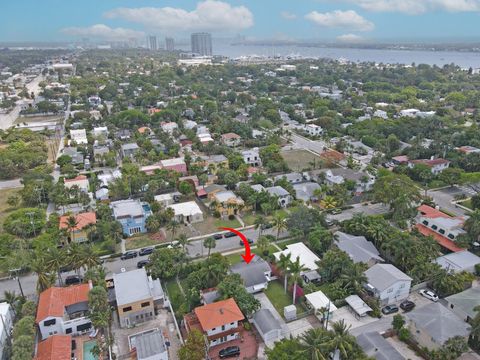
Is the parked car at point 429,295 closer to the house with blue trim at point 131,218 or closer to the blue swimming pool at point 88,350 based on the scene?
the blue swimming pool at point 88,350

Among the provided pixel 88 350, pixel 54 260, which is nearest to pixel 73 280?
pixel 54 260

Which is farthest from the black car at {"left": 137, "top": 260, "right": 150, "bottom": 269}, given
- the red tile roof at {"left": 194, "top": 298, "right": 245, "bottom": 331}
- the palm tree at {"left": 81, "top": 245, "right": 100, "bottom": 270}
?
the red tile roof at {"left": 194, "top": 298, "right": 245, "bottom": 331}

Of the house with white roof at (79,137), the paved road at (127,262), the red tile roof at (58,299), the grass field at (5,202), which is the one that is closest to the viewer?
the red tile roof at (58,299)

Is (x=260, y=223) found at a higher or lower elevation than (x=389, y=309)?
higher

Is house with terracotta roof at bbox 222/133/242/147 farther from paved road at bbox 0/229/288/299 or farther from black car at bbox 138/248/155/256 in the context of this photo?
black car at bbox 138/248/155/256

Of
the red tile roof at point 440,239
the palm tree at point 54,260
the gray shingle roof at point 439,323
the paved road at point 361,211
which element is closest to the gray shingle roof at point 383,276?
the gray shingle roof at point 439,323

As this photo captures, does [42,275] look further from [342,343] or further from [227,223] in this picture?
[342,343]
